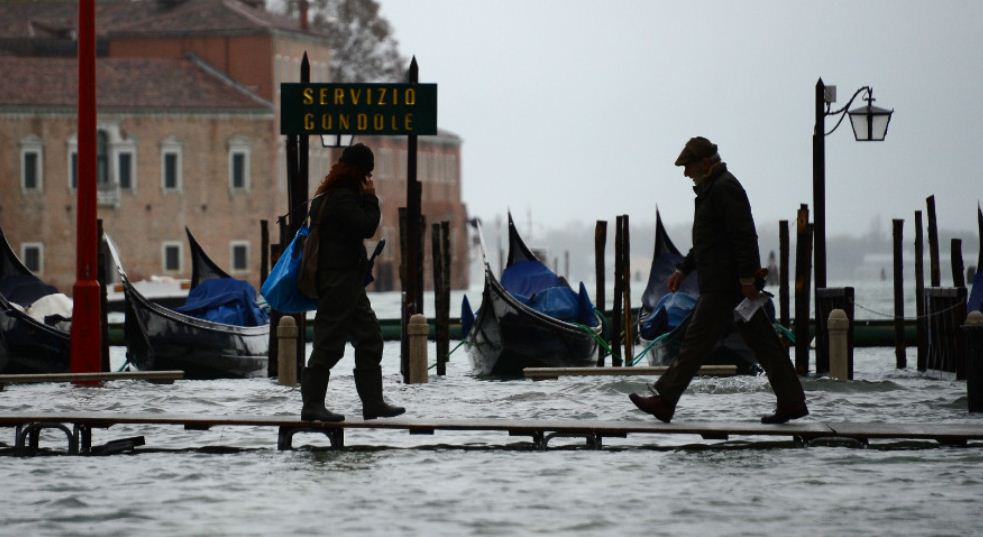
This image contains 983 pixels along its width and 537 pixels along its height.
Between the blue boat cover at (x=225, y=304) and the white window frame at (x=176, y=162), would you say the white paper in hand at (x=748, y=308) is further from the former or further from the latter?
the white window frame at (x=176, y=162)

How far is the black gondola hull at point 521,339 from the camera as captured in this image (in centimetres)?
1728

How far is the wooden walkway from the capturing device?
26.0 ft

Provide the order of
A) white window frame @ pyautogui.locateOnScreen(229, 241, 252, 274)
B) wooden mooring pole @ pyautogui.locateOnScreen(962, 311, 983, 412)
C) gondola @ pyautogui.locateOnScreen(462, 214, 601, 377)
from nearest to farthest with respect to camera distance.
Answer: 1. wooden mooring pole @ pyautogui.locateOnScreen(962, 311, 983, 412)
2. gondola @ pyautogui.locateOnScreen(462, 214, 601, 377)
3. white window frame @ pyautogui.locateOnScreen(229, 241, 252, 274)

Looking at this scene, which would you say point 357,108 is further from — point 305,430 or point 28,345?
point 28,345

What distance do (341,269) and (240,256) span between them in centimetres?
4637

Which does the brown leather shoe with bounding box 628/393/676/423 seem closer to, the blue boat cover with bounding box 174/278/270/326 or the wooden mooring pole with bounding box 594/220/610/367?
the wooden mooring pole with bounding box 594/220/610/367

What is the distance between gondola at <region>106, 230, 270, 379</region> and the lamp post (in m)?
Answer: 5.49

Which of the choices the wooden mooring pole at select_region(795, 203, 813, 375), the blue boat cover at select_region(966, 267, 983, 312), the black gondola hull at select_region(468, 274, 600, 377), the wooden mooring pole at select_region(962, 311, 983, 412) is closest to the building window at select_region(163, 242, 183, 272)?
the black gondola hull at select_region(468, 274, 600, 377)

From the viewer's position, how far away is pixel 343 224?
8180 mm

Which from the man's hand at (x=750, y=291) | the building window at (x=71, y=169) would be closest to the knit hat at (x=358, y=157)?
the man's hand at (x=750, y=291)

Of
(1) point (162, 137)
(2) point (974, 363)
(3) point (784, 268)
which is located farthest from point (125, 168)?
(2) point (974, 363)

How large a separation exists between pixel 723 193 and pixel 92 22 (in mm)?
5697

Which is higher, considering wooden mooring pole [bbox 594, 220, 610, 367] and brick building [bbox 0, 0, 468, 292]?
brick building [bbox 0, 0, 468, 292]

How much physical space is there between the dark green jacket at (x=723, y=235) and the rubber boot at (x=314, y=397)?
168 centimetres
